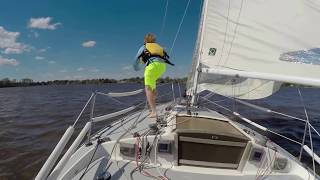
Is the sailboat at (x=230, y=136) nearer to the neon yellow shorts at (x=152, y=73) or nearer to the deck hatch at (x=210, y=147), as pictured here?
the deck hatch at (x=210, y=147)

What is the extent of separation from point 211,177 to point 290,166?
1.20 metres

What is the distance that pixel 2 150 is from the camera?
801 centimetres

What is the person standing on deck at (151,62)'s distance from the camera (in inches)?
240

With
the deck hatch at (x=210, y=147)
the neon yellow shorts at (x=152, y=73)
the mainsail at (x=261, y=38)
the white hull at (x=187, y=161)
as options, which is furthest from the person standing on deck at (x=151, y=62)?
the deck hatch at (x=210, y=147)

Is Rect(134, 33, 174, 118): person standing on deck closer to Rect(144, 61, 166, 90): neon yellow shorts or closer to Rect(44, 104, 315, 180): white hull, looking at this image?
Rect(144, 61, 166, 90): neon yellow shorts

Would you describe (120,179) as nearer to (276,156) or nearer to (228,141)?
(228,141)

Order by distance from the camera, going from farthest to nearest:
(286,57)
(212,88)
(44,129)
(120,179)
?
(44,129), (212,88), (286,57), (120,179)

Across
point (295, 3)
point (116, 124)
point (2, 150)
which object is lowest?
point (2, 150)

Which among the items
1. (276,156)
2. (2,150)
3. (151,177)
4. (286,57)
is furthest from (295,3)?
(2,150)

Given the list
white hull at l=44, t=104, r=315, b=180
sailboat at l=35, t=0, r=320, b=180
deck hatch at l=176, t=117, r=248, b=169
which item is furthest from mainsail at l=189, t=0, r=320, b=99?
white hull at l=44, t=104, r=315, b=180

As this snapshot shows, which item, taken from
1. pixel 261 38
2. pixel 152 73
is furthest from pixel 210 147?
pixel 152 73

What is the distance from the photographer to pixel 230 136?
4.18 meters

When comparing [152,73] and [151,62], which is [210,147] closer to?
[152,73]

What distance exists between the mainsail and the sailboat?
15 millimetres
